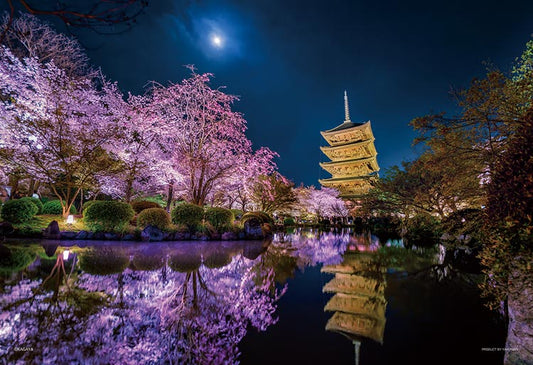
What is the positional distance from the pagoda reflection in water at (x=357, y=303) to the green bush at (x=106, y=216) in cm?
922

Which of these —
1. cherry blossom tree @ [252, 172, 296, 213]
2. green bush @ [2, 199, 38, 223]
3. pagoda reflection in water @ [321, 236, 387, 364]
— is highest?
cherry blossom tree @ [252, 172, 296, 213]

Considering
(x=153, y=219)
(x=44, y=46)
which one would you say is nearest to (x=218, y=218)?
(x=153, y=219)

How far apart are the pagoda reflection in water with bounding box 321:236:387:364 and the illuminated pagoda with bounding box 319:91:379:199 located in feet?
94.6

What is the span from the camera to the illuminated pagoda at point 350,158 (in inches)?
1345

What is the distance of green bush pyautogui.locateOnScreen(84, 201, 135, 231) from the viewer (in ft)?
32.8

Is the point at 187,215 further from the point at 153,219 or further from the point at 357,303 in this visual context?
the point at 357,303

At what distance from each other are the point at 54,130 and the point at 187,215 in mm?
7505

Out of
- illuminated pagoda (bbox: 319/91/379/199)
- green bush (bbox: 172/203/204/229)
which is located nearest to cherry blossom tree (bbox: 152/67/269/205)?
green bush (bbox: 172/203/204/229)

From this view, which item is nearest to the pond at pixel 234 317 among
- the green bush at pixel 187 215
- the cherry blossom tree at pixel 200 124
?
the green bush at pixel 187 215

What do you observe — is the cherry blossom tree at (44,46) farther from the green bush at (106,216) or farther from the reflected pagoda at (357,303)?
the reflected pagoda at (357,303)

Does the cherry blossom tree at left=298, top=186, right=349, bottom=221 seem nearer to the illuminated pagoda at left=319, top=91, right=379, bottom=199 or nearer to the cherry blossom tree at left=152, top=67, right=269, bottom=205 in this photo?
the illuminated pagoda at left=319, top=91, right=379, bottom=199

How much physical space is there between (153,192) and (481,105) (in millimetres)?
25913

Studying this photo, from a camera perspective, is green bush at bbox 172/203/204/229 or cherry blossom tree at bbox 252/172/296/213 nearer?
green bush at bbox 172/203/204/229

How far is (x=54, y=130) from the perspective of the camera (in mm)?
10938
